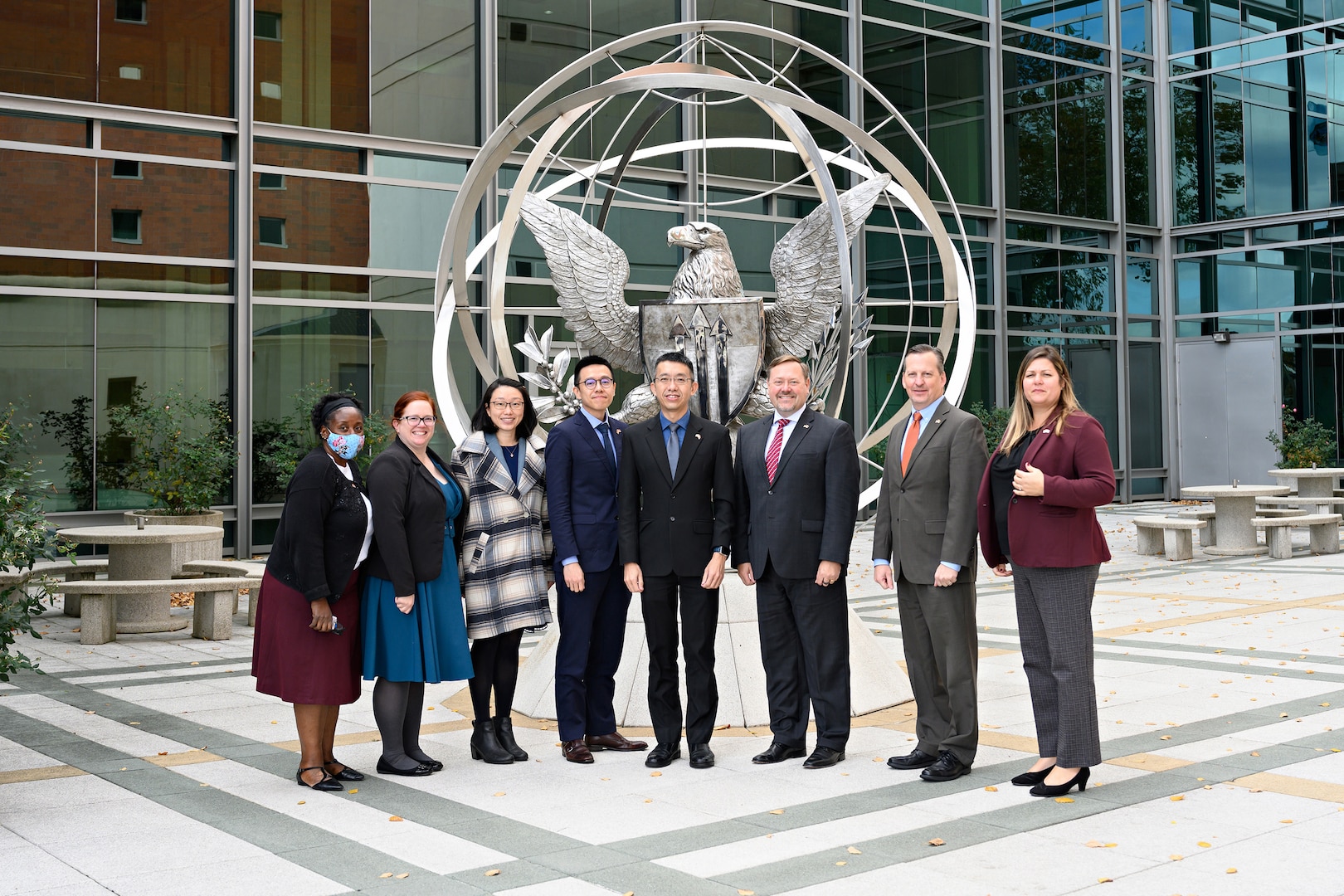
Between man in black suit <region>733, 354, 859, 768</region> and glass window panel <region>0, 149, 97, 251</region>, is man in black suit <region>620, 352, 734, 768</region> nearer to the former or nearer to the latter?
man in black suit <region>733, 354, 859, 768</region>

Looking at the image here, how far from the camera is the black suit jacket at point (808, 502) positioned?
6.47m

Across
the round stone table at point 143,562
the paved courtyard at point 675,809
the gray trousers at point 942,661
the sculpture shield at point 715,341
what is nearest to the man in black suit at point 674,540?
the paved courtyard at point 675,809

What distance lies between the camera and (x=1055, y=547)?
18.9ft

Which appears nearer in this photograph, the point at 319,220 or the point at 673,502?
the point at 673,502

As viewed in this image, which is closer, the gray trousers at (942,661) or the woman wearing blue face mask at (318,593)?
the woman wearing blue face mask at (318,593)

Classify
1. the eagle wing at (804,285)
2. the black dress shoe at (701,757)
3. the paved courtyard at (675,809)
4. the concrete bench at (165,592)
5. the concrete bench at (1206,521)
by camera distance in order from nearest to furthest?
the paved courtyard at (675,809)
the black dress shoe at (701,757)
the eagle wing at (804,285)
the concrete bench at (165,592)
the concrete bench at (1206,521)

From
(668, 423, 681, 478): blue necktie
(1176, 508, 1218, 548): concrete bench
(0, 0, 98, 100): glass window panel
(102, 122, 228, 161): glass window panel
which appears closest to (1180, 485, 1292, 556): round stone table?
(1176, 508, 1218, 548): concrete bench

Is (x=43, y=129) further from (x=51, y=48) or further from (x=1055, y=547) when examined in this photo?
(x=1055, y=547)

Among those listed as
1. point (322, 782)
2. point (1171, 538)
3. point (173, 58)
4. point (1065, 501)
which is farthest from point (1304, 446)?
point (322, 782)

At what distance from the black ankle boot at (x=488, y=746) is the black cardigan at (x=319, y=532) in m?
1.17

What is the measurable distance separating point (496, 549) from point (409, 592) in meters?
0.62

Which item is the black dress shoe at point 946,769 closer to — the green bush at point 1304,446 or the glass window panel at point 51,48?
the glass window panel at point 51,48

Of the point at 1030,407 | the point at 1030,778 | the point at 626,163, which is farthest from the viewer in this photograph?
the point at 626,163

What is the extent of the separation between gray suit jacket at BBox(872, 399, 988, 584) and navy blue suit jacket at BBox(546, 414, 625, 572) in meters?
1.36
